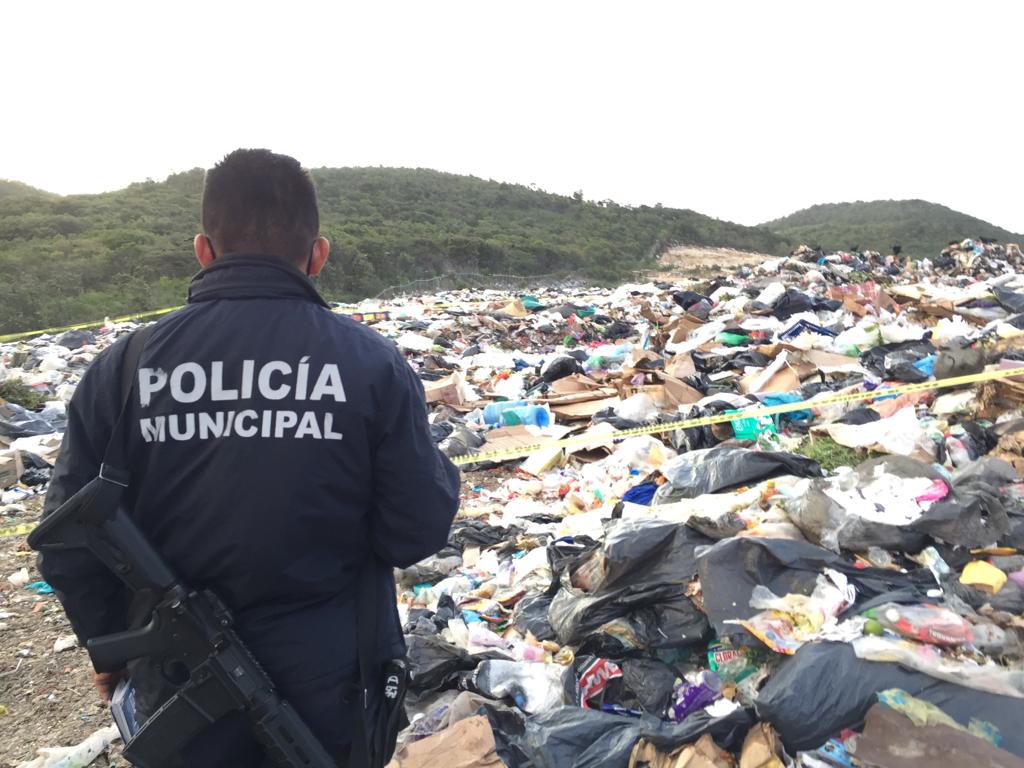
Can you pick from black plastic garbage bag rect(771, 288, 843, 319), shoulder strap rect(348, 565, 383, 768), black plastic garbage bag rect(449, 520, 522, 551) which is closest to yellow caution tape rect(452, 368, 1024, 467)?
black plastic garbage bag rect(449, 520, 522, 551)

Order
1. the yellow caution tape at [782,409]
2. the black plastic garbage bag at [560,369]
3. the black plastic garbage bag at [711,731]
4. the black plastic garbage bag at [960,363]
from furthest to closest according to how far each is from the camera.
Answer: the black plastic garbage bag at [560,369], the black plastic garbage bag at [960,363], the yellow caution tape at [782,409], the black plastic garbage bag at [711,731]

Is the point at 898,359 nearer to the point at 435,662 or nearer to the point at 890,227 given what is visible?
the point at 435,662

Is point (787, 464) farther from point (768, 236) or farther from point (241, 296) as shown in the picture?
point (768, 236)

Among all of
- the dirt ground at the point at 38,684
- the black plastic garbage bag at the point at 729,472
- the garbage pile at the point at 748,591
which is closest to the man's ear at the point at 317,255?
the garbage pile at the point at 748,591

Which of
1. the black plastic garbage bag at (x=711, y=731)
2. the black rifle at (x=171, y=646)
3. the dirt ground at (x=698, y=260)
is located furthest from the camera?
the dirt ground at (x=698, y=260)

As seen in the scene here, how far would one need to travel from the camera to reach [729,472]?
3447 mm

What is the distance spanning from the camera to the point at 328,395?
1170 millimetres

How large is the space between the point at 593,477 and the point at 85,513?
12.0 ft

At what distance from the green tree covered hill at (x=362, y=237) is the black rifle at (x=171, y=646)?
1618 cm

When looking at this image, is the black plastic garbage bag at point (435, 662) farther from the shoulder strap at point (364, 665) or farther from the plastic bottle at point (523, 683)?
the shoulder strap at point (364, 665)

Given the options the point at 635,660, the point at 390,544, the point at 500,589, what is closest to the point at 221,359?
the point at 390,544

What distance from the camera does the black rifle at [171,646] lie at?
3.74ft

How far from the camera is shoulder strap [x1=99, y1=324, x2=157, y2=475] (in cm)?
115

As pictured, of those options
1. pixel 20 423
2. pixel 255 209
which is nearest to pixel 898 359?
pixel 255 209
